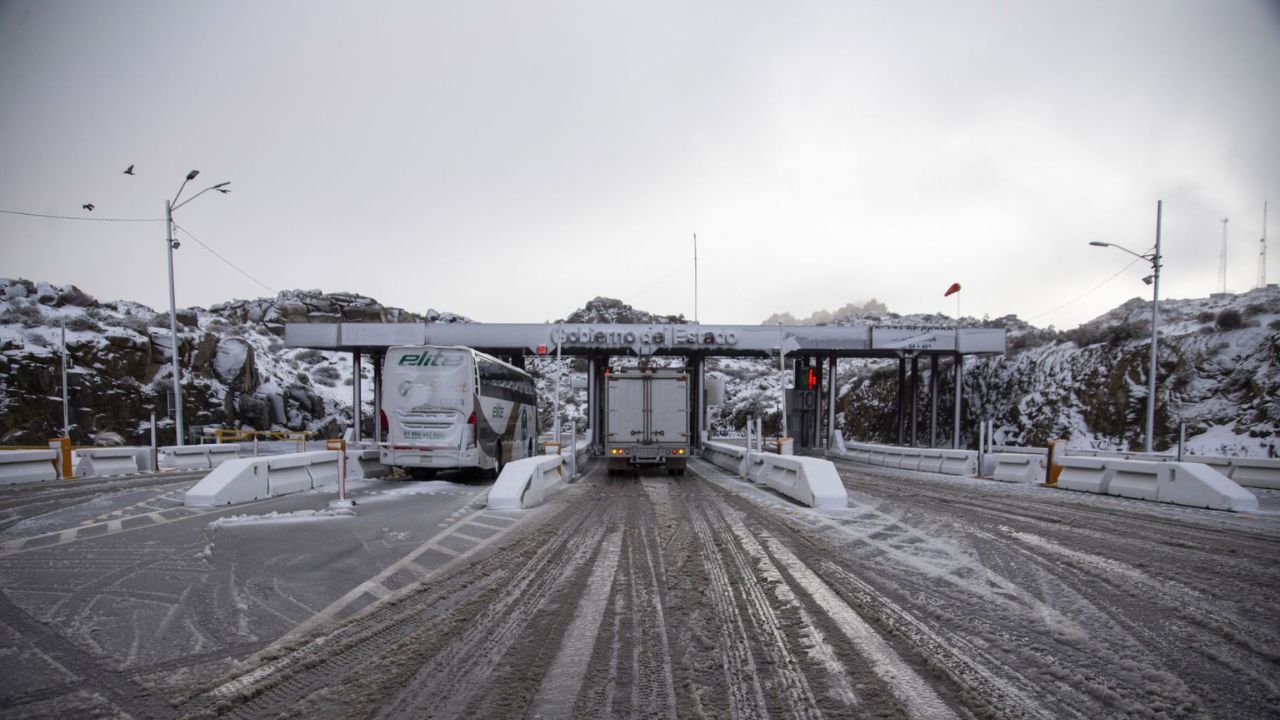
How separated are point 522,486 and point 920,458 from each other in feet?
55.1

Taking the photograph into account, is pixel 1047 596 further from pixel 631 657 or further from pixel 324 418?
pixel 324 418

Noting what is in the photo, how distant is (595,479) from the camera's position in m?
18.9

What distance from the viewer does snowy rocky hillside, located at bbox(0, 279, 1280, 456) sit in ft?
90.1

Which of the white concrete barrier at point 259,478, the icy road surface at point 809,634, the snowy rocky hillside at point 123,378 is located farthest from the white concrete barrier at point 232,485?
the snowy rocky hillside at point 123,378

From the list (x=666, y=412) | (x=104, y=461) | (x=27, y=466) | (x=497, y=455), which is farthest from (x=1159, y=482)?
(x=104, y=461)

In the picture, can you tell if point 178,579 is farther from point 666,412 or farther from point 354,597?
point 666,412

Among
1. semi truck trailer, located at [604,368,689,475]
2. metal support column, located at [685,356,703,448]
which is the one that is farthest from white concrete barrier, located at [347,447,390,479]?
metal support column, located at [685,356,703,448]

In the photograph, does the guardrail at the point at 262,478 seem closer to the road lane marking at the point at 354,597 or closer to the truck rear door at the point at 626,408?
the road lane marking at the point at 354,597

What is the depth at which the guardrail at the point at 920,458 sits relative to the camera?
19.9 m

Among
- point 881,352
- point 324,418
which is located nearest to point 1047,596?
point 881,352

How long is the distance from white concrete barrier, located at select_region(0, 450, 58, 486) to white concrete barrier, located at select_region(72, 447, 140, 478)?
0.95m

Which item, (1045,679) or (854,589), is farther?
(854,589)

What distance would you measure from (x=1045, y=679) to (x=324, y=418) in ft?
156

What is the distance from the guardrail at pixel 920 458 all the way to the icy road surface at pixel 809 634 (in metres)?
11.5
